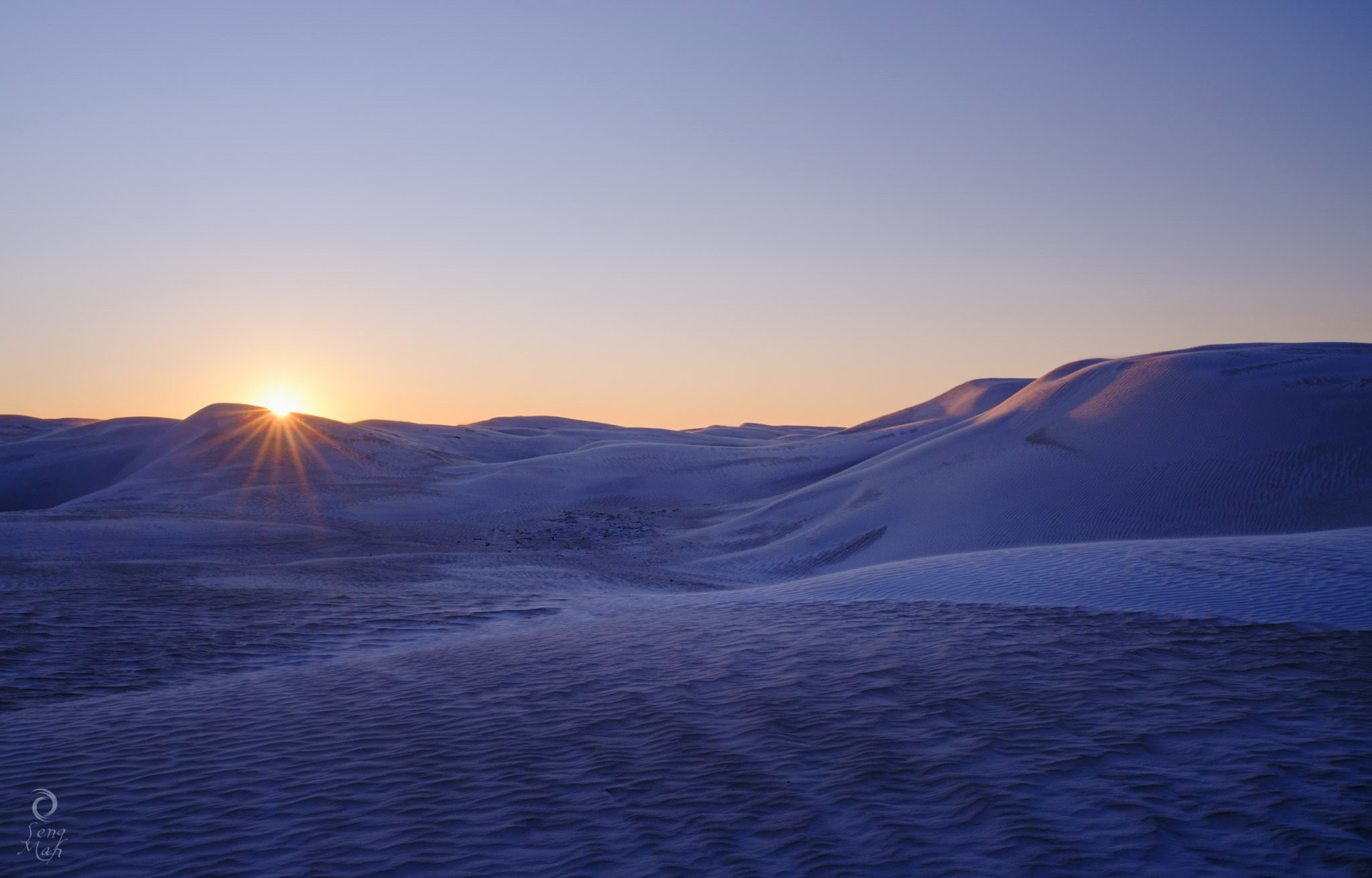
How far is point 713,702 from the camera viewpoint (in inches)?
243

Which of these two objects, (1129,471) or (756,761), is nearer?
(756,761)

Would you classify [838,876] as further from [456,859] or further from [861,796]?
[456,859]

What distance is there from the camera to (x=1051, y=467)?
21.9 m

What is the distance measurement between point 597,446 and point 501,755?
40.4m

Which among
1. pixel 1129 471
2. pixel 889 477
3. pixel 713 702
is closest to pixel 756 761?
pixel 713 702

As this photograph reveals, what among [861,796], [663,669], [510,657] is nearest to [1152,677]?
[861,796]
